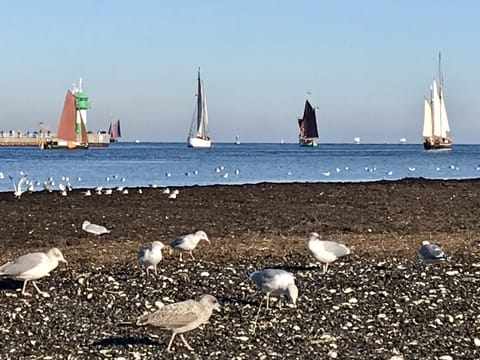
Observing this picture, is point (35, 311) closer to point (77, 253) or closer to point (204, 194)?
point (77, 253)

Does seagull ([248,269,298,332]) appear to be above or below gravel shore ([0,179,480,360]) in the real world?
above

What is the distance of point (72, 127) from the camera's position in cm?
10706

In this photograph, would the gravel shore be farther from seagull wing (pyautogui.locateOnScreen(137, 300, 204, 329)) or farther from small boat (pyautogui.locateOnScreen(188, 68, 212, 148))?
small boat (pyautogui.locateOnScreen(188, 68, 212, 148))

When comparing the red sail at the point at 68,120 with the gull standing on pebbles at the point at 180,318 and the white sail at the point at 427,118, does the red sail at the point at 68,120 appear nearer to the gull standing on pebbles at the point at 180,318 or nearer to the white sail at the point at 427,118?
the white sail at the point at 427,118

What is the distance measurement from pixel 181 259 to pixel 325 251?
94.3 inches

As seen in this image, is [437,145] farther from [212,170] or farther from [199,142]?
[212,170]

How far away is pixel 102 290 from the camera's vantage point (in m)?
12.2

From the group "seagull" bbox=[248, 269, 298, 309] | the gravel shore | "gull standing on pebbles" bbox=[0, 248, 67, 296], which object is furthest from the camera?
"gull standing on pebbles" bbox=[0, 248, 67, 296]

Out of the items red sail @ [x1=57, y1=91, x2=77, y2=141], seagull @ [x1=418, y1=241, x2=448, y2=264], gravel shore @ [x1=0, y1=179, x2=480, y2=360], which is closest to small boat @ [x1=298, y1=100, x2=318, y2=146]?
red sail @ [x1=57, y1=91, x2=77, y2=141]

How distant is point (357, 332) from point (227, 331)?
4.42ft

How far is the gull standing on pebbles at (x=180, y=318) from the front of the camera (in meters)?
9.57

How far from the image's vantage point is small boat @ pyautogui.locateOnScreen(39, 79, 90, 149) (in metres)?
104

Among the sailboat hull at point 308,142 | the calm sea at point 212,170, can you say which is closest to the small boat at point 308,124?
the sailboat hull at point 308,142

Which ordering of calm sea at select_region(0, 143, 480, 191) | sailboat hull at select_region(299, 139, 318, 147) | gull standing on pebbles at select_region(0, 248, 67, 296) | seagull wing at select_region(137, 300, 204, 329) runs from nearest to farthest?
1. seagull wing at select_region(137, 300, 204, 329)
2. gull standing on pebbles at select_region(0, 248, 67, 296)
3. calm sea at select_region(0, 143, 480, 191)
4. sailboat hull at select_region(299, 139, 318, 147)
